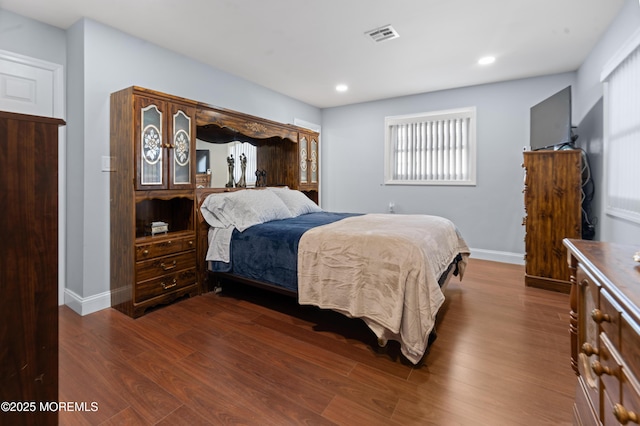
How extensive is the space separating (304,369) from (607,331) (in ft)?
Answer: 4.84

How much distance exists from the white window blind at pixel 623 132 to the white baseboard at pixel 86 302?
4.41 meters

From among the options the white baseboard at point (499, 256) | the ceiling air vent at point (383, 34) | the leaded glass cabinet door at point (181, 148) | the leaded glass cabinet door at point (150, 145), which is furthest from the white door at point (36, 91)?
the white baseboard at point (499, 256)

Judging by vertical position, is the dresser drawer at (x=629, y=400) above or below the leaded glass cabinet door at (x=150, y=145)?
below

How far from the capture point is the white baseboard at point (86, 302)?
8.75 ft

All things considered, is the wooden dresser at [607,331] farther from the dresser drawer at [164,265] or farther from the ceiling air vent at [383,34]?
the dresser drawer at [164,265]

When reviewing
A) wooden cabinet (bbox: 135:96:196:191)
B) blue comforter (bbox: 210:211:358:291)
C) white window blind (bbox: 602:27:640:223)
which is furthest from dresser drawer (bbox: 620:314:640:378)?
wooden cabinet (bbox: 135:96:196:191)

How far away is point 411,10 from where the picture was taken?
255 centimetres

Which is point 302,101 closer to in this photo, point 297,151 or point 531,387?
point 297,151

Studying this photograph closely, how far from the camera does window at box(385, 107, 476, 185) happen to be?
4629mm

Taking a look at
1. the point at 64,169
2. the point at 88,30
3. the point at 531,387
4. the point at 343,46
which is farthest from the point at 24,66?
the point at 531,387

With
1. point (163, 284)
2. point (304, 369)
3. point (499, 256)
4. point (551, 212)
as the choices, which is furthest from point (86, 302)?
point (499, 256)

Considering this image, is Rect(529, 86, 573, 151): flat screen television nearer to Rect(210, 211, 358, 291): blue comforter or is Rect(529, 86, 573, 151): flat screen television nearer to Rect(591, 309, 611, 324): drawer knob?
Rect(210, 211, 358, 291): blue comforter

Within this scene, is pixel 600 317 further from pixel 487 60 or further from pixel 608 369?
pixel 487 60

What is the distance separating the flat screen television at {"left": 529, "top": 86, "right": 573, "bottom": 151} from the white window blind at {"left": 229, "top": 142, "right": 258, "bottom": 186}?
359 cm
